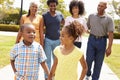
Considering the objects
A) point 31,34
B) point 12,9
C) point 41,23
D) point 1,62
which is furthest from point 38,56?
point 12,9

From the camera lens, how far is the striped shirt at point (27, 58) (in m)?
4.60

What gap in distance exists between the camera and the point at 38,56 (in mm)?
4652

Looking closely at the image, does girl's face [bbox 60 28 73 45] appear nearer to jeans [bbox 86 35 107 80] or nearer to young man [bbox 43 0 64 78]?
young man [bbox 43 0 64 78]

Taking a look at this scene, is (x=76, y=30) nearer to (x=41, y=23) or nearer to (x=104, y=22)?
(x=41, y=23)

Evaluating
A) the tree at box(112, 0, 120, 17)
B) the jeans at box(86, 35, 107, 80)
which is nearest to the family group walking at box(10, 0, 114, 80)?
the jeans at box(86, 35, 107, 80)

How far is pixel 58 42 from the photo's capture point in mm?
7297

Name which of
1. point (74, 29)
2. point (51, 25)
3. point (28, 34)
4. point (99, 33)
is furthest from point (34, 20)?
point (74, 29)

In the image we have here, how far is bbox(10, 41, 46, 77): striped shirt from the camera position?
4602 mm

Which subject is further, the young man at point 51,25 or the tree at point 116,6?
the tree at point 116,6

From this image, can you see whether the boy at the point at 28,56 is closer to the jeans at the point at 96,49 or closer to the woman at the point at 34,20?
the woman at the point at 34,20

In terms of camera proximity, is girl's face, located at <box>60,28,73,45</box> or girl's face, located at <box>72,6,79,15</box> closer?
girl's face, located at <box>60,28,73,45</box>

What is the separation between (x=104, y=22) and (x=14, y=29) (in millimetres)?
30037

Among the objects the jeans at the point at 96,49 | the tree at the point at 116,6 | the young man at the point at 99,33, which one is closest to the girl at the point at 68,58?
the young man at the point at 99,33

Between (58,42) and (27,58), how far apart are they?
273 cm
